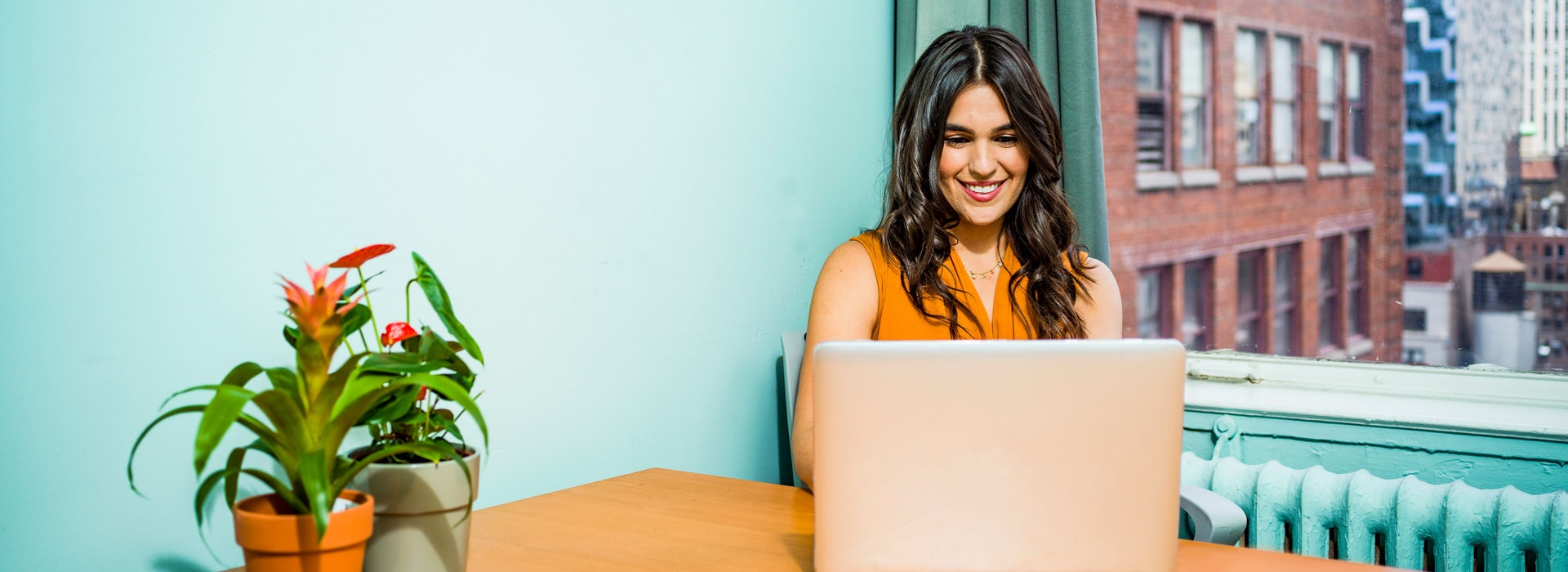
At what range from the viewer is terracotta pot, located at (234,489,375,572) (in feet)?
2.72

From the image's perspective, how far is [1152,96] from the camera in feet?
8.80

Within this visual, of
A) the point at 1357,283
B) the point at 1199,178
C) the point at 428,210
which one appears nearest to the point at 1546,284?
the point at 1357,283

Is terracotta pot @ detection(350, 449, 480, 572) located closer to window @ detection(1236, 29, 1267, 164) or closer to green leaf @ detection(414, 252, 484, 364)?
green leaf @ detection(414, 252, 484, 364)

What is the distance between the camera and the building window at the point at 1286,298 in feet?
7.52

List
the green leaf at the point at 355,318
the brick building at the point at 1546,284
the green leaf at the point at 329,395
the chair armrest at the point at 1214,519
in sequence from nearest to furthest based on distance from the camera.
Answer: the green leaf at the point at 329,395, the green leaf at the point at 355,318, the chair armrest at the point at 1214,519, the brick building at the point at 1546,284

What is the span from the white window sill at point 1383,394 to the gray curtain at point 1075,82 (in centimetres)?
39

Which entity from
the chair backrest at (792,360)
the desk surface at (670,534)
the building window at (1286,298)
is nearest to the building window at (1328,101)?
the building window at (1286,298)

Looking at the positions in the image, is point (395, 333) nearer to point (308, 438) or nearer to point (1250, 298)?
point (308, 438)

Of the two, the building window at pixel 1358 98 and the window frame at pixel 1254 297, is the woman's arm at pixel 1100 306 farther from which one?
the building window at pixel 1358 98

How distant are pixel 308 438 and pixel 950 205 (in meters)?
1.17

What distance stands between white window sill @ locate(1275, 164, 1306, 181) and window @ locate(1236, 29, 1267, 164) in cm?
5

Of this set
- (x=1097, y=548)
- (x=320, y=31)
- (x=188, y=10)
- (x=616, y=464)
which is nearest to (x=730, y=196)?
(x=616, y=464)

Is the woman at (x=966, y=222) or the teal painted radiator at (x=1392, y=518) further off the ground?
the woman at (x=966, y=222)

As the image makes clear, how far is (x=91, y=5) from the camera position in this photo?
1.02 metres
